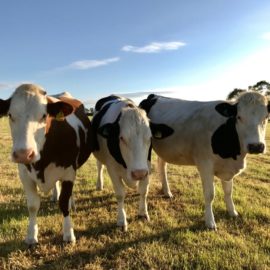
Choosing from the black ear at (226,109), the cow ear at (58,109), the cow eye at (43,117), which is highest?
the cow ear at (58,109)

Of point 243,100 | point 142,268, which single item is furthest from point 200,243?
point 243,100

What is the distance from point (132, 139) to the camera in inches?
217

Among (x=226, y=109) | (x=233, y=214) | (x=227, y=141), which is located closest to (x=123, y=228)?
(x=233, y=214)

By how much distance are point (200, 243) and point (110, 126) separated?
2.14 metres

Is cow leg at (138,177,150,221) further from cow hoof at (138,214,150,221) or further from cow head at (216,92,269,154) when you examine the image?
cow head at (216,92,269,154)

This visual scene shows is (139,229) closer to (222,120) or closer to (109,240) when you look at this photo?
(109,240)

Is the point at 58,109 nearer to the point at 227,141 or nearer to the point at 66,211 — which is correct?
the point at 66,211

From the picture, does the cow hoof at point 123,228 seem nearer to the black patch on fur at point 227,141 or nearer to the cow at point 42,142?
the cow at point 42,142

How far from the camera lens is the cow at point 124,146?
5434 mm

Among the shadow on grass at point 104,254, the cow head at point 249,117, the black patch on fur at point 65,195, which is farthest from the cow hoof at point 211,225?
the black patch on fur at point 65,195

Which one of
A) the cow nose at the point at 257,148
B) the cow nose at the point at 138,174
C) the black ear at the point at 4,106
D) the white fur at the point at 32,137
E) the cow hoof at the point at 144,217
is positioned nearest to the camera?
the white fur at the point at 32,137

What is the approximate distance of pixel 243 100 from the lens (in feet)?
19.9

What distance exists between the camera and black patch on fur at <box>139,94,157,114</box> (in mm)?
8297

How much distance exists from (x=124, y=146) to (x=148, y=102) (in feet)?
9.75
